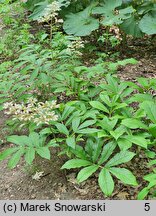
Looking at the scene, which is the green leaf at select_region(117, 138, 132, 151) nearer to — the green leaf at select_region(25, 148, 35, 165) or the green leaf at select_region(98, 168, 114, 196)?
the green leaf at select_region(98, 168, 114, 196)

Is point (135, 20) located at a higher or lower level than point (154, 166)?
higher

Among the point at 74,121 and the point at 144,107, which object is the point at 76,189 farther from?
the point at 144,107

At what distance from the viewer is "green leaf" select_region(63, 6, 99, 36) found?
483cm

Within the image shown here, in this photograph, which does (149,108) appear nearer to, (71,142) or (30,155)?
(71,142)

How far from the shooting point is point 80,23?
16.4 feet

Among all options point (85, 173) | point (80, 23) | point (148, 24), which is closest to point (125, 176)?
point (85, 173)

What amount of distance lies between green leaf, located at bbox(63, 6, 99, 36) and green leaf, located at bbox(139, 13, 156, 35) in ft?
2.13

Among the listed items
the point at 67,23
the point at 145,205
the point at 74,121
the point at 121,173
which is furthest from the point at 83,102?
the point at 67,23

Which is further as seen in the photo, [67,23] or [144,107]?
[67,23]

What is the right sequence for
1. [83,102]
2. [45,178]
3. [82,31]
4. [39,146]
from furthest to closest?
[82,31] → [83,102] → [45,178] → [39,146]

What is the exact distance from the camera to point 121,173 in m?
2.44

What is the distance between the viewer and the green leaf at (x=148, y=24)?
463cm

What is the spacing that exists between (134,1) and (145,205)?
359 cm

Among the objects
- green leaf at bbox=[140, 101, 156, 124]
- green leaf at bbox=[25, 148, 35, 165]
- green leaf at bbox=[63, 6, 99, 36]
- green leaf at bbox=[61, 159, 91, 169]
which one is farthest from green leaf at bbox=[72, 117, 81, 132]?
green leaf at bbox=[63, 6, 99, 36]
